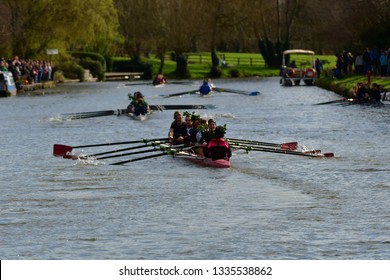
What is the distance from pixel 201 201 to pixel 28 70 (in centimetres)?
5780

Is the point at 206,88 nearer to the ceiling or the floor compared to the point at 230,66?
nearer to the ceiling

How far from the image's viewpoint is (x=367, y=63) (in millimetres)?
67562

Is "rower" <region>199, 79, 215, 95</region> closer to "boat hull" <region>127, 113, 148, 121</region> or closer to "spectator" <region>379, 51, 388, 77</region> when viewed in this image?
"spectator" <region>379, 51, 388, 77</region>

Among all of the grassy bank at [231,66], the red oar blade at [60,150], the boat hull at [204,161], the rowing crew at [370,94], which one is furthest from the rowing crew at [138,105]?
the grassy bank at [231,66]

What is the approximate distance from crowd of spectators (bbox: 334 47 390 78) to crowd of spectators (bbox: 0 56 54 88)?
22.9m

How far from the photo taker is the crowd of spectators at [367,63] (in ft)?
212

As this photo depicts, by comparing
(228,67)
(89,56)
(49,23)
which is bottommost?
(228,67)

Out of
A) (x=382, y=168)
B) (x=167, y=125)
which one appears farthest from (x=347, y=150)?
(x=167, y=125)

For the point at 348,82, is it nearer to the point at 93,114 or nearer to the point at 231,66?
the point at 93,114

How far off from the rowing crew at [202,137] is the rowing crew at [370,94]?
65.4 ft

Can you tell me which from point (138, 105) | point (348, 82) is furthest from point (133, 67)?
point (138, 105)

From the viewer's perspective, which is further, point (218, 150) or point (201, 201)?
point (218, 150)

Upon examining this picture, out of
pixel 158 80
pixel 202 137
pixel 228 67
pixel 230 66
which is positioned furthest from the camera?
pixel 230 66

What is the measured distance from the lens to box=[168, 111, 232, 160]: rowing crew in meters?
30.5
